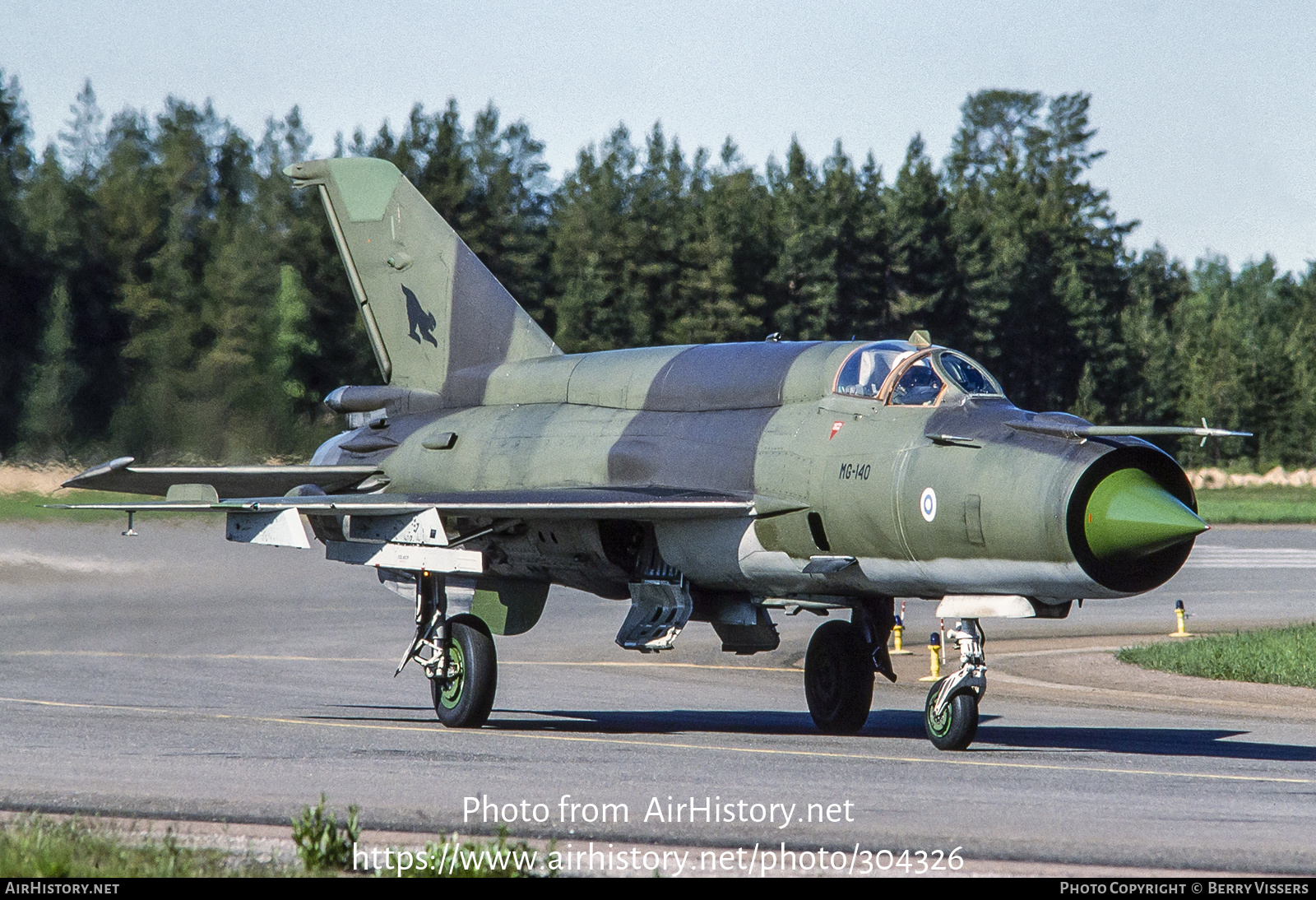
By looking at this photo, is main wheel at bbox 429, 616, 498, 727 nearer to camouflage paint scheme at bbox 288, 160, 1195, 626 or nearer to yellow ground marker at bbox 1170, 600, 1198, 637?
camouflage paint scheme at bbox 288, 160, 1195, 626

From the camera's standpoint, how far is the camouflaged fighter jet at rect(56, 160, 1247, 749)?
1123 cm

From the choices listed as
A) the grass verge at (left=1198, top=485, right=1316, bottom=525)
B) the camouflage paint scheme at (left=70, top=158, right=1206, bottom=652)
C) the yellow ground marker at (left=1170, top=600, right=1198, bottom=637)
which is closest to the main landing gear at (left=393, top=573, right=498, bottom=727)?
the camouflage paint scheme at (left=70, top=158, right=1206, bottom=652)

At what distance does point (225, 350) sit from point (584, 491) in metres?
14.4

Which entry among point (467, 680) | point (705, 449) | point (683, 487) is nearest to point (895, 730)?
point (683, 487)

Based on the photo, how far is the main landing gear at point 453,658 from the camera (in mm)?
14648

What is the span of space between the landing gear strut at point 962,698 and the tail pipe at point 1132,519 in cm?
148

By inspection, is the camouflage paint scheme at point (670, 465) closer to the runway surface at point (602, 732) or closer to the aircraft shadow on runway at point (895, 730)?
the aircraft shadow on runway at point (895, 730)

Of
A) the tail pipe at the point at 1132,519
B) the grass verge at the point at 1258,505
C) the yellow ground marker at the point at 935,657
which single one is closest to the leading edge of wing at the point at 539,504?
the tail pipe at the point at 1132,519

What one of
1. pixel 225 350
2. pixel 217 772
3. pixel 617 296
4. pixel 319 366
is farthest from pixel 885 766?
pixel 617 296

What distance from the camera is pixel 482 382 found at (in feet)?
56.9

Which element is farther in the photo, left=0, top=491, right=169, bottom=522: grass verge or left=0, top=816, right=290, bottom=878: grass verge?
left=0, top=491, right=169, bottom=522: grass verge

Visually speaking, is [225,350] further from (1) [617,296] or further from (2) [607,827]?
(1) [617,296]

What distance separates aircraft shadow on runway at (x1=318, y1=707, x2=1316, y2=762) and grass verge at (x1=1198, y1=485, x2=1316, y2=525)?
44.9 meters

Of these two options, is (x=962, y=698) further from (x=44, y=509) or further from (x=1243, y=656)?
(x=44, y=509)
